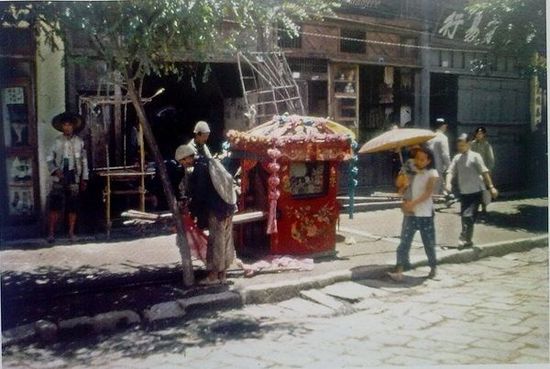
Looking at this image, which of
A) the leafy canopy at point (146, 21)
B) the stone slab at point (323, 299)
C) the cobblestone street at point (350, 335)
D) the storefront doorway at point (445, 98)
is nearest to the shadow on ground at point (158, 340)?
the cobblestone street at point (350, 335)

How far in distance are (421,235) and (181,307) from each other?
9.13 feet

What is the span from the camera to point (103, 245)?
25.7 ft

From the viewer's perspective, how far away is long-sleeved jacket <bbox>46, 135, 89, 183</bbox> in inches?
311

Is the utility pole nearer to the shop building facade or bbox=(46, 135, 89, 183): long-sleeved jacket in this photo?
the shop building facade

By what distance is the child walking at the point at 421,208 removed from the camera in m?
6.47

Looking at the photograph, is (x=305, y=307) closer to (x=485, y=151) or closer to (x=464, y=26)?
(x=485, y=151)

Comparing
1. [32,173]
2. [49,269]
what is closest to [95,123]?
[32,173]

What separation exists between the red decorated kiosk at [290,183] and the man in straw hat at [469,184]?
1561mm

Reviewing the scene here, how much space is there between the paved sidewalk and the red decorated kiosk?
0.45m

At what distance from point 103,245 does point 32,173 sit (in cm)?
155

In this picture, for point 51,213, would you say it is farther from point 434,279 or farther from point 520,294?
point 520,294

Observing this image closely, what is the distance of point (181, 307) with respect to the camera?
215 inches

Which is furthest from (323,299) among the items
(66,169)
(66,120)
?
(66,120)

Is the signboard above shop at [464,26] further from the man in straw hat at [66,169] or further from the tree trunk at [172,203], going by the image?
the man in straw hat at [66,169]
